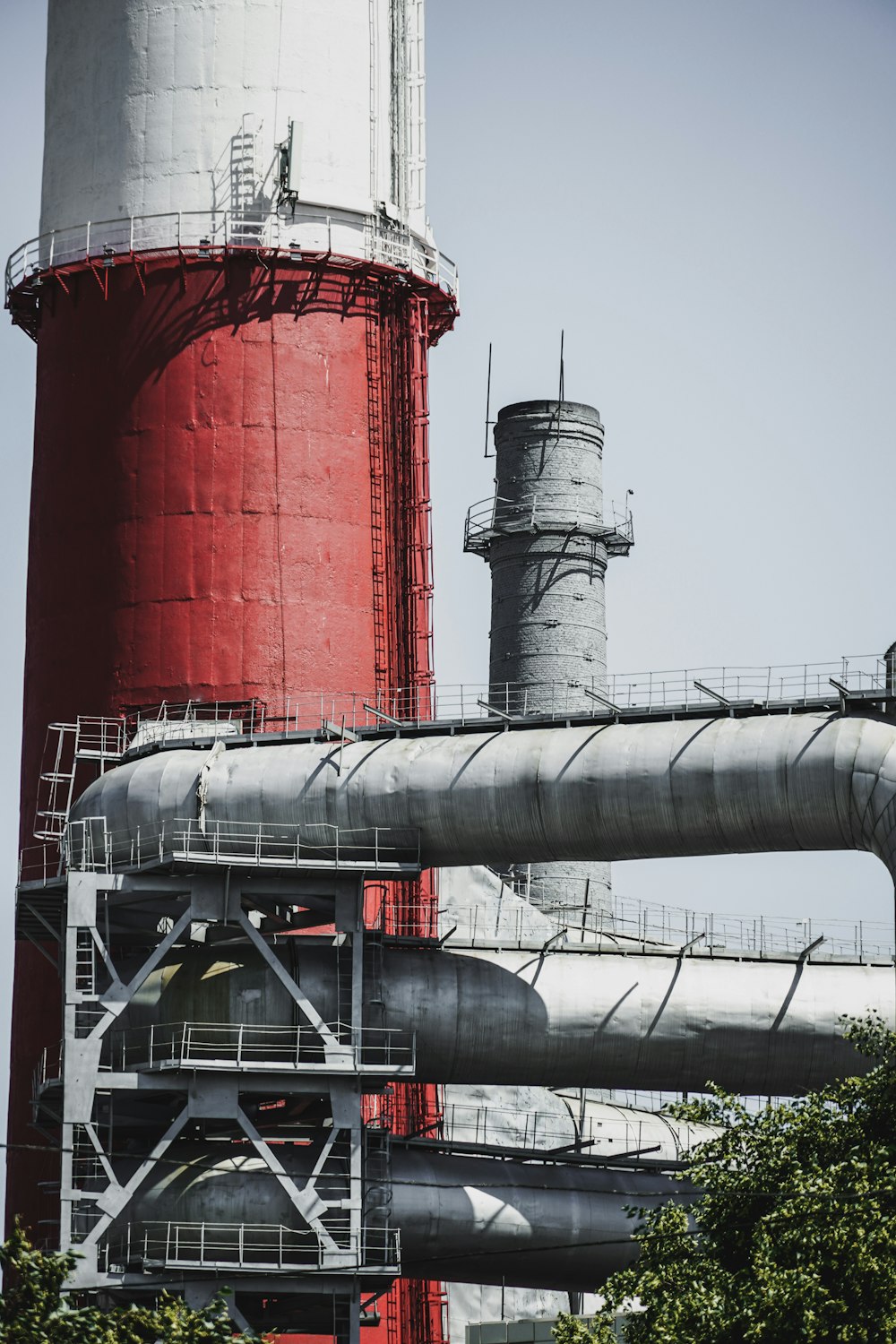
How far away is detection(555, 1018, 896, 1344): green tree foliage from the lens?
31.8 meters

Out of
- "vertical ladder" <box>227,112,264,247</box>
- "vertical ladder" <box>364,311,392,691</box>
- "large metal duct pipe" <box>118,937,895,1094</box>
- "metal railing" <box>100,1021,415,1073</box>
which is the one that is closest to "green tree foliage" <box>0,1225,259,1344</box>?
"metal railing" <box>100,1021,415,1073</box>

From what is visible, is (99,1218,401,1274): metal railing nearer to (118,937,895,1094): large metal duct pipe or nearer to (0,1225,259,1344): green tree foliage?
(118,937,895,1094): large metal duct pipe

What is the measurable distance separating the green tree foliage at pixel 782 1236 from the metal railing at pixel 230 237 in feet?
83.5

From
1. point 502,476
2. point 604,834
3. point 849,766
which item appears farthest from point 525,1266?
point 502,476

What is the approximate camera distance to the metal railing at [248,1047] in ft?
139

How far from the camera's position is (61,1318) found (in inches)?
1235

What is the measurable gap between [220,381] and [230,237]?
3.41 meters

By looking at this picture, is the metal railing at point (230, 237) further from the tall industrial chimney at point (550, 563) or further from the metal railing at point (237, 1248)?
the metal railing at point (237, 1248)

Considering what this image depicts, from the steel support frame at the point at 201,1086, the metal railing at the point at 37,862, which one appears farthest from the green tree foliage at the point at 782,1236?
the metal railing at the point at 37,862

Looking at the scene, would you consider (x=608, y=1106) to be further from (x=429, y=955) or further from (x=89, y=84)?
(x=89, y=84)

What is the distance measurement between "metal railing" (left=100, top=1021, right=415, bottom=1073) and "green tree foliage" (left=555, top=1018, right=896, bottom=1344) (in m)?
8.19

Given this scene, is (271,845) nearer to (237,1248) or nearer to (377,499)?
(237,1248)

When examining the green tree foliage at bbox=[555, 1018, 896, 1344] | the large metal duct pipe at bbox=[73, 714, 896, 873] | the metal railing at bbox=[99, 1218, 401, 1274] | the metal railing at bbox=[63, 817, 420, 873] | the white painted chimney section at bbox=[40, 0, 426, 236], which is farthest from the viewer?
the white painted chimney section at bbox=[40, 0, 426, 236]

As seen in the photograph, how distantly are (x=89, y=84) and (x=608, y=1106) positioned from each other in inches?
1070
